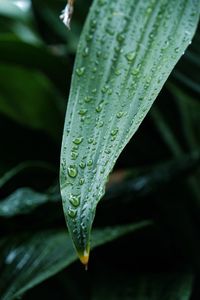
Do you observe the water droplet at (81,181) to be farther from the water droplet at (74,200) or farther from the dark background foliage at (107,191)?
the dark background foliage at (107,191)

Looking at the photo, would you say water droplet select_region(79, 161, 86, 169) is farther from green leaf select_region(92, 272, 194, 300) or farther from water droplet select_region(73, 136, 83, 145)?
green leaf select_region(92, 272, 194, 300)

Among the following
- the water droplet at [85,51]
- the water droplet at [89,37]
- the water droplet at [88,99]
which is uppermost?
the water droplet at [88,99]

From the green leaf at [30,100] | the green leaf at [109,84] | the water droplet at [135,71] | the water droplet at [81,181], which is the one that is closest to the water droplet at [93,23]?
the green leaf at [109,84]

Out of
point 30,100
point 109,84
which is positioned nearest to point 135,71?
point 109,84

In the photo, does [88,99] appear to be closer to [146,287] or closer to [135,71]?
[135,71]

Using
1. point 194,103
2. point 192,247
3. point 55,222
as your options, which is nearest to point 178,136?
point 194,103

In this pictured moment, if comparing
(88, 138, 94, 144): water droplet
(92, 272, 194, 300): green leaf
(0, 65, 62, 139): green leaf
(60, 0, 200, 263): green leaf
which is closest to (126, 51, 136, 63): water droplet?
(60, 0, 200, 263): green leaf
